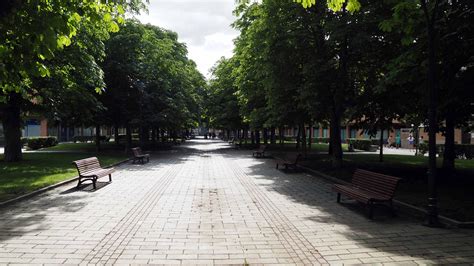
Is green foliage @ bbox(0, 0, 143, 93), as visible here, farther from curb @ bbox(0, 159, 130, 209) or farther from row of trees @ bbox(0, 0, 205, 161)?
curb @ bbox(0, 159, 130, 209)

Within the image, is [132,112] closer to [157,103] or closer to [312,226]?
[157,103]

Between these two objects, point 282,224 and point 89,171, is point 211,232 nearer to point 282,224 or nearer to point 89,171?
point 282,224

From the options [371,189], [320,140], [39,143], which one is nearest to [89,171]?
[371,189]

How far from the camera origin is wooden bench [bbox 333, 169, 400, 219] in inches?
324

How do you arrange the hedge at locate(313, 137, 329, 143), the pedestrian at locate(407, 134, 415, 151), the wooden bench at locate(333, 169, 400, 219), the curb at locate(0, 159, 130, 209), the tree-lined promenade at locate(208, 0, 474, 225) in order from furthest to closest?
the hedge at locate(313, 137, 329, 143) < the pedestrian at locate(407, 134, 415, 151) < the tree-lined promenade at locate(208, 0, 474, 225) < the curb at locate(0, 159, 130, 209) < the wooden bench at locate(333, 169, 400, 219)

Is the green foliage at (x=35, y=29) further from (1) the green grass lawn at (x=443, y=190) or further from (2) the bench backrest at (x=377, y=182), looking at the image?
(1) the green grass lawn at (x=443, y=190)

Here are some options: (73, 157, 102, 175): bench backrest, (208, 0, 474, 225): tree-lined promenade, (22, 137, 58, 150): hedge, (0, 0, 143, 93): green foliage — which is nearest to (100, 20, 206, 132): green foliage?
(208, 0, 474, 225): tree-lined promenade

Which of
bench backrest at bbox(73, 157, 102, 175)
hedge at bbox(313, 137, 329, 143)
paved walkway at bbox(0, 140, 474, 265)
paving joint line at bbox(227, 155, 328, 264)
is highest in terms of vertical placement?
bench backrest at bbox(73, 157, 102, 175)

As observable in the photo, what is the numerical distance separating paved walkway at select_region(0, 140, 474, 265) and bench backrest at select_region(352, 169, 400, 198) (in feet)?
1.92

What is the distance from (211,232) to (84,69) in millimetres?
13385

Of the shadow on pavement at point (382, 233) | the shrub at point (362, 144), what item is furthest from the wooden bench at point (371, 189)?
the shrub at point (362, 144)

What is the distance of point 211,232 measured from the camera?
23.3ft

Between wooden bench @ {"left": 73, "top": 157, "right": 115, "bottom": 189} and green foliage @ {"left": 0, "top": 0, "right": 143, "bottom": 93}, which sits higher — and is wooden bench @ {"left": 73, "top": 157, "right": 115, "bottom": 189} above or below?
below

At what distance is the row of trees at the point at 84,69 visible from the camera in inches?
241
